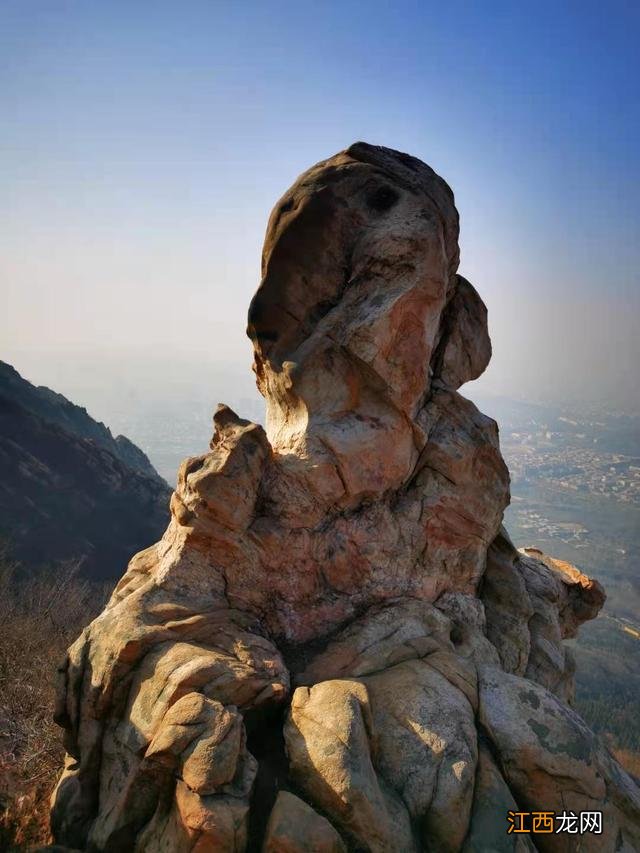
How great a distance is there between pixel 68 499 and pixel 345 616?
41.2 meters

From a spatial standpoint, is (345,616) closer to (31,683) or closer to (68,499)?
(31,683)

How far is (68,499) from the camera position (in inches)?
1737

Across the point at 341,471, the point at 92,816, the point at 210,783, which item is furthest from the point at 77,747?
the point at 341,471

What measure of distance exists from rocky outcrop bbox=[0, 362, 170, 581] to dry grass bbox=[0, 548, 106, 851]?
3.72 meters

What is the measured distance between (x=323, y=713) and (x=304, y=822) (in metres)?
1.21

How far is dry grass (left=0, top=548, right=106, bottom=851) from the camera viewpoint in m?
8.60

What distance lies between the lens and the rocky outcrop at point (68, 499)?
132 feet

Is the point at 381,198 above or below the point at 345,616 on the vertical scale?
above

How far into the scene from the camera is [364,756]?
6.28 meters

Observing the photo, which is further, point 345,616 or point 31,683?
point 31,683
